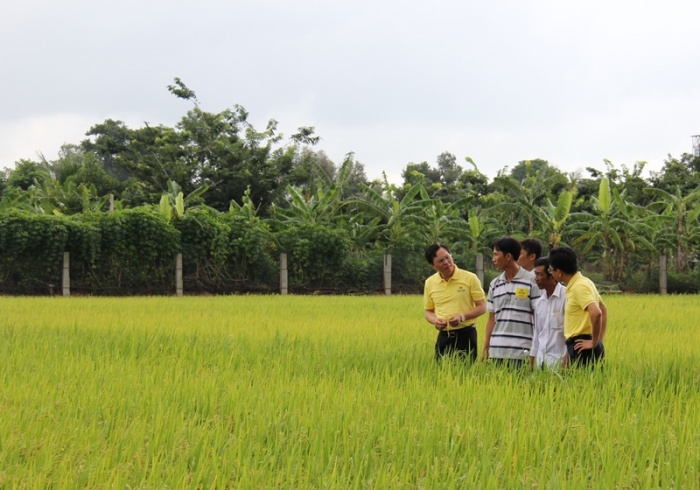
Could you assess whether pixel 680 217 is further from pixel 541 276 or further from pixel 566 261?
pixel 566 261

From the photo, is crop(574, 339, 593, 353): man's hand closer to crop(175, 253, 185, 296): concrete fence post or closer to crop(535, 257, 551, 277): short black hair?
crop(535, 257, 551, 277): short black hair

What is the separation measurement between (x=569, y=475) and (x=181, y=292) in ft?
44.4

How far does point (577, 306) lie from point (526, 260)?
0.57 m

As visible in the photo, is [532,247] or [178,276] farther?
[178,276]

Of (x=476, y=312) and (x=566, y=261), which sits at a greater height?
(x=566, y=261)

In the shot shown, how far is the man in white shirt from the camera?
495 cm

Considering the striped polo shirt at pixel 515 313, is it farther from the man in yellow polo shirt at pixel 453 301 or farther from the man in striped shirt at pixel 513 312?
the man in yellow polo shirt at pixel 453 301

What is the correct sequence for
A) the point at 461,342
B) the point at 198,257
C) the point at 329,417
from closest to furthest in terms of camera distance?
the point at 329,417, the point at 461,342, the point at 198,257

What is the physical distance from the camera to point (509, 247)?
495 cm

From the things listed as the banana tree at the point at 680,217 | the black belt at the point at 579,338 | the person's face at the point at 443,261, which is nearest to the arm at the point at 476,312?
the person's face at the point at 443,261

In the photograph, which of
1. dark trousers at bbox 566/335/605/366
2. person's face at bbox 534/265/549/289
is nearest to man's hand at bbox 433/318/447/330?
person's face at bbox 534/265/549/289

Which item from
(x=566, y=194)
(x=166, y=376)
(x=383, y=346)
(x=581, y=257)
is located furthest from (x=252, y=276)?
(x=166, y=376)

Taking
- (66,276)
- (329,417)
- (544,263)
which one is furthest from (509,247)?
(66,276)

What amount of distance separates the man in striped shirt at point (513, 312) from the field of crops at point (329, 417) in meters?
0.20
